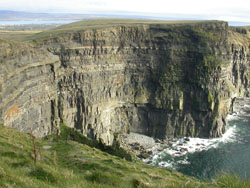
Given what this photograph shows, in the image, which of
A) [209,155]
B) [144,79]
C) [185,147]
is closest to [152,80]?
[144,79]

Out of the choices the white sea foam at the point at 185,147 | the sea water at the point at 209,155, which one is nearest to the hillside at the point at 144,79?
the white sea foam at the point at 185,147

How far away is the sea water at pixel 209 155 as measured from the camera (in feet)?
177

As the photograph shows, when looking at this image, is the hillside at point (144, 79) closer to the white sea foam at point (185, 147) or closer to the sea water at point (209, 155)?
the white sea foam at point (185, 147)

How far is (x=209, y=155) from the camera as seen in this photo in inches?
2360

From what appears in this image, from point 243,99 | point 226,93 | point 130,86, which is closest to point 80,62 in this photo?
point 130,86

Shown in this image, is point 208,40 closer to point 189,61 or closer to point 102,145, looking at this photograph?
point 189,61

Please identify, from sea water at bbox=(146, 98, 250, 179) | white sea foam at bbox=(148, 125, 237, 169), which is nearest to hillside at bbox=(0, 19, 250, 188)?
white sea foam at bbox=(148, 125, 237, 169)

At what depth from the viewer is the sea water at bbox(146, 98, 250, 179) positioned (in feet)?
177

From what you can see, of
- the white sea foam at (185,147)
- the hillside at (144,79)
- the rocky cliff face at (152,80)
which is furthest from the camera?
the rocky cliff face at (152,80)

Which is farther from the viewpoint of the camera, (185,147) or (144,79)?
(144,79)

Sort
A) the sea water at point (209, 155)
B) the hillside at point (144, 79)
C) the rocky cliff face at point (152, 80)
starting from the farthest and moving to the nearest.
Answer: the rocky cliff face at point (152, 80) < the hillside at point (144, 79) < the sea water at point (209, 155)

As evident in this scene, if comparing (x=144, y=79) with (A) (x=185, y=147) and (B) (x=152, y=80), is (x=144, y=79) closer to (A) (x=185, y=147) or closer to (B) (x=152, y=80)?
(B) (x=152, y=80)

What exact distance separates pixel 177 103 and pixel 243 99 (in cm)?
4908

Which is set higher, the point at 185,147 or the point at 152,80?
the point at 152,80
